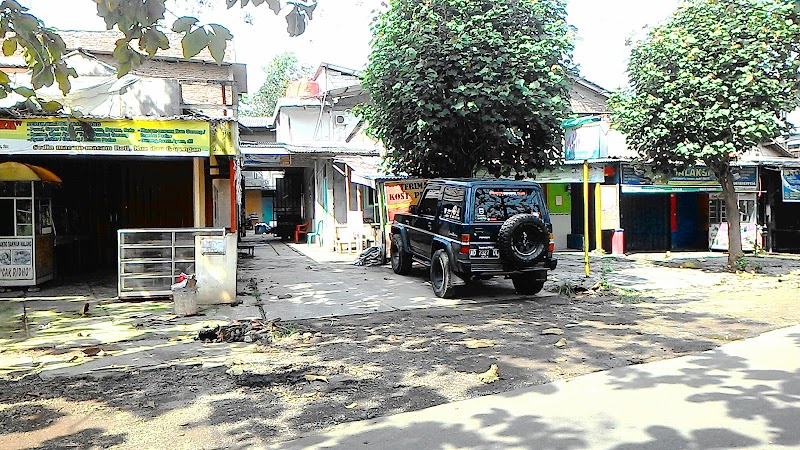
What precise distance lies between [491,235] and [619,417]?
601 cm

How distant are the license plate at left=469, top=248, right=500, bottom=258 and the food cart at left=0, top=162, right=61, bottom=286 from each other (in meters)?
7.99

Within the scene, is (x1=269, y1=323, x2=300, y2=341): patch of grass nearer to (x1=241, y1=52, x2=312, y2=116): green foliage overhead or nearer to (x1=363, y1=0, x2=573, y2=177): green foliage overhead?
(x1=363, y1=0, x2=573, y2=177): green foliage overhead

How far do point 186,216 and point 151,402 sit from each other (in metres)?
11.5

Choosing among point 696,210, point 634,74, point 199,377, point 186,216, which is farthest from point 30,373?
point 696,210

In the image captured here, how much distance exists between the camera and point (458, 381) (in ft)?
19.8

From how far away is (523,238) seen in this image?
10.6 metres

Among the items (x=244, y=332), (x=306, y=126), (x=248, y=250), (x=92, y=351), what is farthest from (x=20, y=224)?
(x=306, y=126)

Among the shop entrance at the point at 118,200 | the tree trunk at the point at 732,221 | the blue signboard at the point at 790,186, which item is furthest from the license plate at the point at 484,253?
the blue signboard at the point at 790,186

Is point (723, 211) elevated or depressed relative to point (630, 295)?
elevated

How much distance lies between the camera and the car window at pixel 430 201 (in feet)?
40.1

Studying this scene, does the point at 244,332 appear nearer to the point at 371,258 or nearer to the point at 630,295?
the point at 630,295

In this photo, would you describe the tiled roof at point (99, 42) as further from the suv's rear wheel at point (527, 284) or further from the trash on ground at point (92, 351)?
the trash on ground at point (92, 351)

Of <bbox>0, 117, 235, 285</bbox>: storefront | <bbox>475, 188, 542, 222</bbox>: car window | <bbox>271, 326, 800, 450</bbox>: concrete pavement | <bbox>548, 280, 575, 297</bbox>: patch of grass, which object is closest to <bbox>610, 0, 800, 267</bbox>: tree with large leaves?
<bbox>548, 280, 575, 297</bbox>: patch of grass

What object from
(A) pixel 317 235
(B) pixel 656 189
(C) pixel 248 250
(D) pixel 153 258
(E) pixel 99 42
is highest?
(E) pixel 99 42
